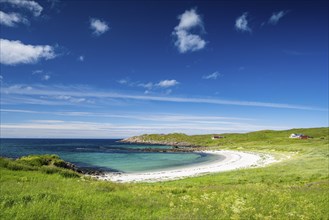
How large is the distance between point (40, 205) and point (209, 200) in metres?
10.1

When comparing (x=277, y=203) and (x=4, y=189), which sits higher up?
(x=4, y=189)

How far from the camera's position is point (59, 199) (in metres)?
15.5

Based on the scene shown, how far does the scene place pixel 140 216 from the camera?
14.2 metres

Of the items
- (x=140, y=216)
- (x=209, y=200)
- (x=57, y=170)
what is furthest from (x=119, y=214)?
(x=57, y=170)

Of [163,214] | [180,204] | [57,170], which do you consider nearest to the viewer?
[163,214]

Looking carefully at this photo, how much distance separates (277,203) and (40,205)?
13.8 meters

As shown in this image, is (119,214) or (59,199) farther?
(59,199)

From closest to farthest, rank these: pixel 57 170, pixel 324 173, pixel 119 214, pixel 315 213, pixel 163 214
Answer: pixel 119 214 < pixel 163 214 < pixel 315 213 < pixel 57 170 < pixel 324 173

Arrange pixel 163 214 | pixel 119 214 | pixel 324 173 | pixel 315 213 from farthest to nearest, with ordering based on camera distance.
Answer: pixel 324 173, pixel 315 213, pixel 163 214, pixel 119 214

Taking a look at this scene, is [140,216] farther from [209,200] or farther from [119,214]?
[209,200]

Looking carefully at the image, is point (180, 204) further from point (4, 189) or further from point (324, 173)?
point (324, 173)

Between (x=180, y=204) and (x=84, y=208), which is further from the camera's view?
(x=180, y=204)

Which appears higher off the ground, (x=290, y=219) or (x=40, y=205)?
(x=40, y=205)

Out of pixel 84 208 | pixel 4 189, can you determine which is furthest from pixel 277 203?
pixel 4 189
